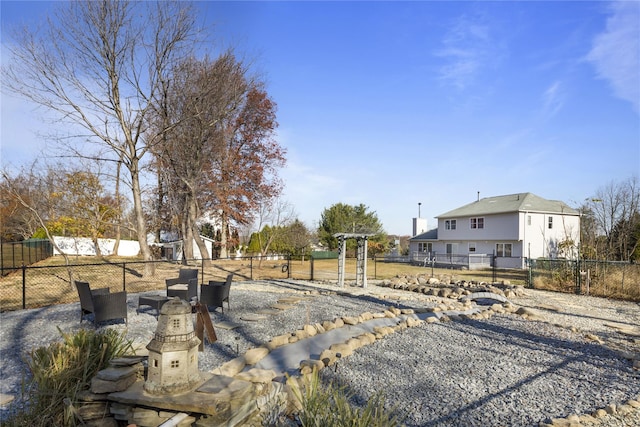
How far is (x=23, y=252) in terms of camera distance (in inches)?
650

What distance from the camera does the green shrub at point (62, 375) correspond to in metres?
2.89

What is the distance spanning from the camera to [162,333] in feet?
9.44

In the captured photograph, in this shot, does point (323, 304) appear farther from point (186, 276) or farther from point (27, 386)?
point (27, 386)

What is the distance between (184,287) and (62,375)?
4984mm

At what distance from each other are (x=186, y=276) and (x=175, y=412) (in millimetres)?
7137

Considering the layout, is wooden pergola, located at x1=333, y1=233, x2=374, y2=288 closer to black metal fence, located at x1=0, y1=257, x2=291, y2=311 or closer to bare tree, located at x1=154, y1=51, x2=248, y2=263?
black metal fence, located at x1=0, y1=257, x2=291, y2=311

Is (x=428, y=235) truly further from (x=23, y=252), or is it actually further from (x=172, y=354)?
(x=172, y=354)

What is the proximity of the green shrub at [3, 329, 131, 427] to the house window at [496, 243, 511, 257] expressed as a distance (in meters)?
27.8

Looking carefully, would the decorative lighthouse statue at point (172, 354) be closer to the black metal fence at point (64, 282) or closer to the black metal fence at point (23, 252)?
the black metal fence at point (64, 282)

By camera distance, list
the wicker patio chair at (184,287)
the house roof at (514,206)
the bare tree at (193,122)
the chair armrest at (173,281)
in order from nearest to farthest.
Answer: the wicker patio chair at (184,287) < the chair armrest at (173,281) < the bare tree at (193,122) < the house roof at (514,206)

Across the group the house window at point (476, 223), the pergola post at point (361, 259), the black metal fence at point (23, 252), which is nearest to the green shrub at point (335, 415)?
the pergola post at point (361, 259)

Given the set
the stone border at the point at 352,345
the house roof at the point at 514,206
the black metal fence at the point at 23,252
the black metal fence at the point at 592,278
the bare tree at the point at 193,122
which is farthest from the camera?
the house roof at the point at 514,206

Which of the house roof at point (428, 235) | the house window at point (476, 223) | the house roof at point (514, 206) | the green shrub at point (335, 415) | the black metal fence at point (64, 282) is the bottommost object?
the black metal fence at point (64, 282)

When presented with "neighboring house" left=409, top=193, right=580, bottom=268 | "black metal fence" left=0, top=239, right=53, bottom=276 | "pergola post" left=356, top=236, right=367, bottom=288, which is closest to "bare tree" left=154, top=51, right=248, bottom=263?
"black metal fence" left=0, top=239, right=53, bottom=276
